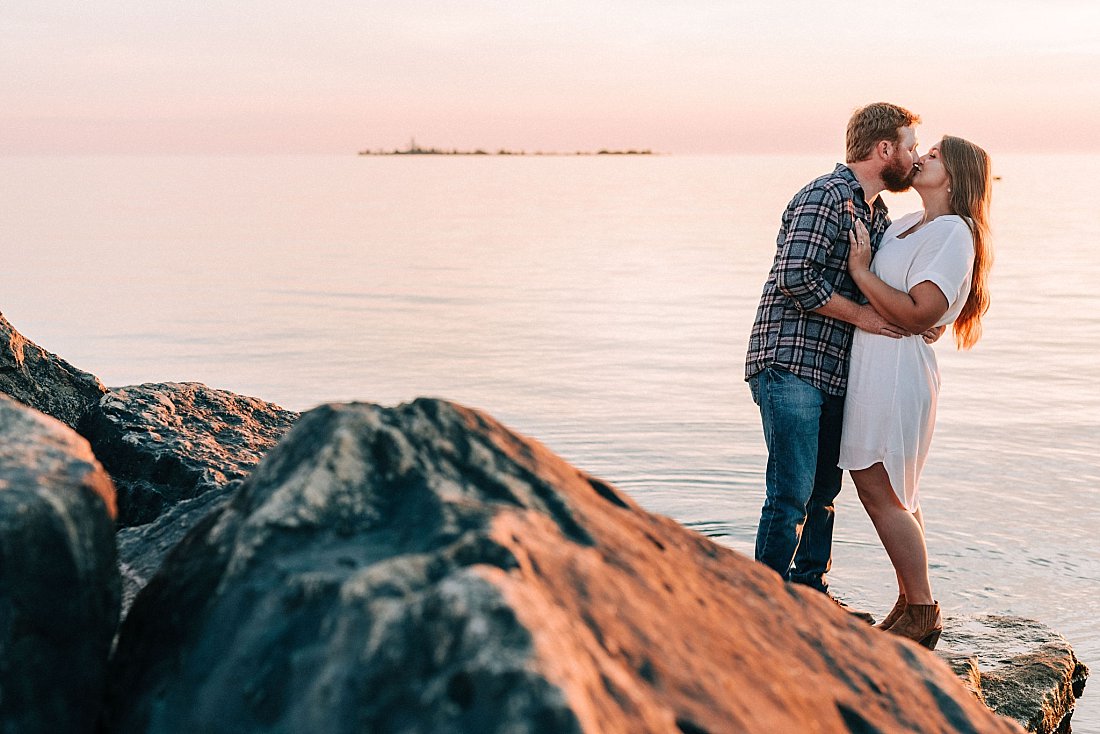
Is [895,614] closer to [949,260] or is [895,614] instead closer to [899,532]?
[899,532]

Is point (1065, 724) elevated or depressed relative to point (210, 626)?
depressed

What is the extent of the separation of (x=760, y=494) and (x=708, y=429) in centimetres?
233

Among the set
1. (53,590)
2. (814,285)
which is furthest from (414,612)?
(814,285)

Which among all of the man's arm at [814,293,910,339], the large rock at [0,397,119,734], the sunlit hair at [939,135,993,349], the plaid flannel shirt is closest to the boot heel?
the plaid flannel shirt

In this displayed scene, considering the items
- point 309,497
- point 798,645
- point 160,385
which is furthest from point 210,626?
point 160,385

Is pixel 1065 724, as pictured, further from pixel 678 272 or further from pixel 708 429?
pixel 678 272

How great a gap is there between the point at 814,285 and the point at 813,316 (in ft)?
0.72

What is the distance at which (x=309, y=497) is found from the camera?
7.27 ft

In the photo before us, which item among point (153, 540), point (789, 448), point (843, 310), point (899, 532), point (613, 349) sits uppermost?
point (843, 310)

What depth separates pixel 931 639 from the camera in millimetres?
5527

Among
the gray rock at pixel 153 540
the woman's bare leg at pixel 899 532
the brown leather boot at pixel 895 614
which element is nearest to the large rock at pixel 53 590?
the gray rock at pixel 153 540

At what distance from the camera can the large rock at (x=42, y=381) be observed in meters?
5.39

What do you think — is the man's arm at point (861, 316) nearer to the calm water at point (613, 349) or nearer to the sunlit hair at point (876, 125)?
the sunlit hair at point (876, 125)

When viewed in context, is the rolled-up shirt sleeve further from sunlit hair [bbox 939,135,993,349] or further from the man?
sunlit hair [bbox 939,135,993,349]
